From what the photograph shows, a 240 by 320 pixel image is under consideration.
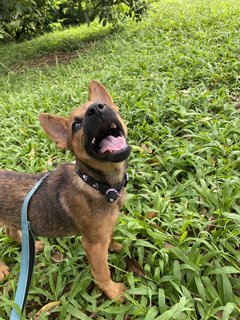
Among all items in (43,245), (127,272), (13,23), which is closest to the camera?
(127,272)

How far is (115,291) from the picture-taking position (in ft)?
9.62

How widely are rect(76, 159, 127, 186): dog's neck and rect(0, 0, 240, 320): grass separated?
578 millimetres

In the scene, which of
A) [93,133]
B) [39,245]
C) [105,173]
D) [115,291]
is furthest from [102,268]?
[93,133]

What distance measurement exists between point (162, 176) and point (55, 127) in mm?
1485

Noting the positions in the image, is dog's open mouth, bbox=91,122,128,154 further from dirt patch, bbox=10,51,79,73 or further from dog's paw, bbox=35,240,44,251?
dirt patch, bbox=10,51,79,73

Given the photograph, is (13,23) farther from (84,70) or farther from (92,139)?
(92,139)

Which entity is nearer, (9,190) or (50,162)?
(9,190)

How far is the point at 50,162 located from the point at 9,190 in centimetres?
153

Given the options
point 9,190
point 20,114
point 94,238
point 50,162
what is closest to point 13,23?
point 20,114

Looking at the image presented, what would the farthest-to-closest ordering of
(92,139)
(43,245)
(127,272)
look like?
1. (43,245)
2. (127,272)
3. (92,139)

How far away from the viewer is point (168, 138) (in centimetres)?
453

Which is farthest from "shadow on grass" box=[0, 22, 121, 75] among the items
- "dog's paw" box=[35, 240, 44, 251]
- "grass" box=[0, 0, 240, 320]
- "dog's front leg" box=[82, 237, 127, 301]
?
"dog's front leg" box=[82, 237, 127, 301]

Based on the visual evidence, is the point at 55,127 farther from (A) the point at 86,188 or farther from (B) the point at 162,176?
(B) the point at 162,176

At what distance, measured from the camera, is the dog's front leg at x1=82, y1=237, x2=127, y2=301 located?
2867mm
